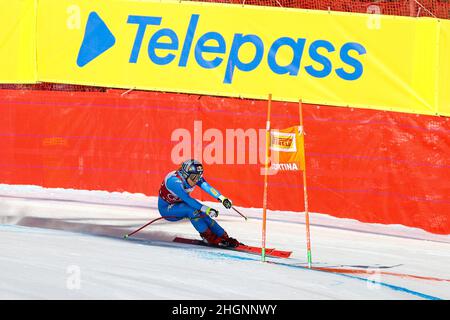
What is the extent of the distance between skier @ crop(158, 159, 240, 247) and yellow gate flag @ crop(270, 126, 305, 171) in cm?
155

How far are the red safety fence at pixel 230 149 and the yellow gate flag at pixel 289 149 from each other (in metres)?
4.56

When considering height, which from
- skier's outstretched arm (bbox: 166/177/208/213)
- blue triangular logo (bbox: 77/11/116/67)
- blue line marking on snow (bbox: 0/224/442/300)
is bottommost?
blue line marking on snow (bbox: 0/224/442/300)

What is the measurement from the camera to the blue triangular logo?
1738cm

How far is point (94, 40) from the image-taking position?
17453 millimetres

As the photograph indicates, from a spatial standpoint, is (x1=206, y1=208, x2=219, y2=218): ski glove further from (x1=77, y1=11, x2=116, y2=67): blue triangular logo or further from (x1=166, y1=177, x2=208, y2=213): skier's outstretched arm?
(x1=77, y1=11, x2=116, y2=67): blue triangular logo

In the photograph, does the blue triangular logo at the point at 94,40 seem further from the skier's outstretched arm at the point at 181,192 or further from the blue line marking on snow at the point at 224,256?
the skier's outstretched arm at the point at 181,192

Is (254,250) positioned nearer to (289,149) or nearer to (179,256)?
(179,256)

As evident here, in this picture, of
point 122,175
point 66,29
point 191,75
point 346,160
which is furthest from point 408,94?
point 66,29

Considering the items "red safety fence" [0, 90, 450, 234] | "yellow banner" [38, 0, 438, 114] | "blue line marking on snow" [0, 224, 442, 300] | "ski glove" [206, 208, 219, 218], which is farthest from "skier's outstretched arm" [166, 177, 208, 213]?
"yellow banner" [38, 0, 438, 114]

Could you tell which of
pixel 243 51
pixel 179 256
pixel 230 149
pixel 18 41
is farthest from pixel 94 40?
pixel 179 256

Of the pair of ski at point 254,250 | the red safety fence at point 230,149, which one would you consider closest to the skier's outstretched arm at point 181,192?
the pair of ski at point 254,250

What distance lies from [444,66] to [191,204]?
17.9 ft

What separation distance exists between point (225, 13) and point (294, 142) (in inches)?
249
